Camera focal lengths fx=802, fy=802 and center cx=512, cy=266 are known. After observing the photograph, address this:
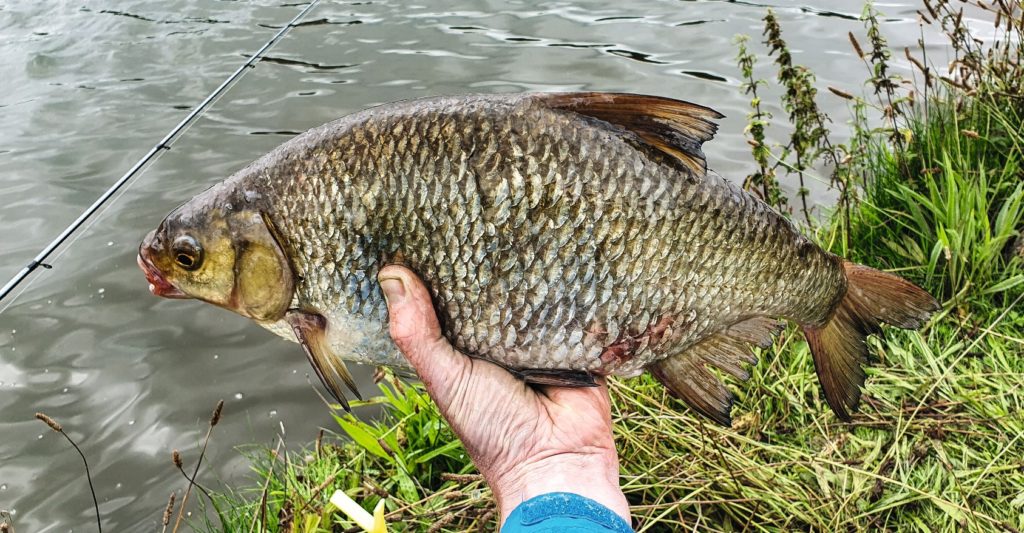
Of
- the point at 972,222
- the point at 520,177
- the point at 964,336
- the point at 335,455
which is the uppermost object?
the point at 520,177

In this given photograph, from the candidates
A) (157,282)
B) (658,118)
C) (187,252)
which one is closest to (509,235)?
(658,118)

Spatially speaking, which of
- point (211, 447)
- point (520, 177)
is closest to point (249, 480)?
point (211, 447)

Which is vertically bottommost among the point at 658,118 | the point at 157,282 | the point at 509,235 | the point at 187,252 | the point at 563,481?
the point at 563,481

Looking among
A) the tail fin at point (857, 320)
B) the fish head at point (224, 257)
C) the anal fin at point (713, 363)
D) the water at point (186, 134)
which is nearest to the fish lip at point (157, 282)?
the fish head at point (224, 257)

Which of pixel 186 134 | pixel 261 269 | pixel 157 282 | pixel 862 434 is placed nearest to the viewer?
pixel 261 269

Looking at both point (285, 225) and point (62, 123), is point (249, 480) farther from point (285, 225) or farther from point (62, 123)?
point (62, 123)

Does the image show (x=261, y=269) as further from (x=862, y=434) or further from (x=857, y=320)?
(x=862, y=434)

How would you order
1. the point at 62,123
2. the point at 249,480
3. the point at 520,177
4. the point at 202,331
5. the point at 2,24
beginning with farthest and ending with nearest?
1. the point at 2,24
2. the point at 62,123
3. the point at 202,331
4. the point at 249,480
5. the point at 520,177
